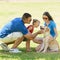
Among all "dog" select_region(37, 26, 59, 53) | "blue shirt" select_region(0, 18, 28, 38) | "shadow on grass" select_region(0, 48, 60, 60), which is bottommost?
"shadow on grass" select_region(0, 48, 60, 60)

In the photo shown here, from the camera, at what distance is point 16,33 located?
377 inches

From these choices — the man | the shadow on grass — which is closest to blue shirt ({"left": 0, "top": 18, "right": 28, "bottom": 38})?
the man

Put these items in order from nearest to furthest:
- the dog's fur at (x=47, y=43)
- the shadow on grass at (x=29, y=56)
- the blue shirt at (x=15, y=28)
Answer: the shadow on grass at (x=29, y=56) → the blue shirt at (x=15, y=28) → the dog's fur at (x=47, y=43)

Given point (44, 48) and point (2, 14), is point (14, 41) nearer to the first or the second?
point (44, 48)

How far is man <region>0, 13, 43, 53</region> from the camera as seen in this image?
31.2 feet

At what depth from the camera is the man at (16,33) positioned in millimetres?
9516

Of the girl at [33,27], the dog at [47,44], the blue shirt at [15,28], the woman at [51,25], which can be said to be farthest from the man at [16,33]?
the woman at [51,25]

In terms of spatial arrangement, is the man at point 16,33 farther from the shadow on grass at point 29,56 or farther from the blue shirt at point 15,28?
the shadow on grass at point 29,56

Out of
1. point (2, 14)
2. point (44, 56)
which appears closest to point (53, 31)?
point (44, 56)

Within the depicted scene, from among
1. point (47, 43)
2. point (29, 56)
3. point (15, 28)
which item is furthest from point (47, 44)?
point (15, 28)

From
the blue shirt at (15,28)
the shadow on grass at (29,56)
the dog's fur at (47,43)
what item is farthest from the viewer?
the dog's fur at (47,43)

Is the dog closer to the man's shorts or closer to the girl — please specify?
the girl

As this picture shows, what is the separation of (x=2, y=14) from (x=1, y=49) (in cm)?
874

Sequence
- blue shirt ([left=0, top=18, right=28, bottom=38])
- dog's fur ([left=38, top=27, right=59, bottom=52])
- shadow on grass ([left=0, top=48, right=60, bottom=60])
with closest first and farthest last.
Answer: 1. shadow on grass ([left=0, top=48, right=60, bottom=60])
2. blue shirt ([left=0, top=18, right=28, bottom=38])
3. dog's fur ([left=38, top=27, right=59, bottom=52])
